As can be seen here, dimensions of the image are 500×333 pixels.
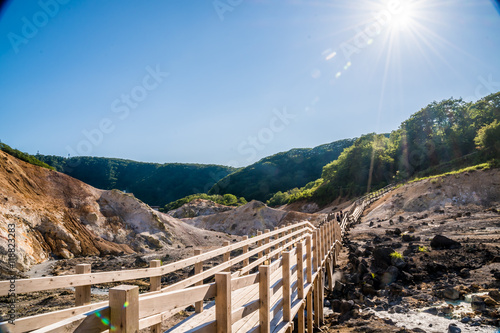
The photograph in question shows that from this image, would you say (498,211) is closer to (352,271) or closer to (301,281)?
(352,271)

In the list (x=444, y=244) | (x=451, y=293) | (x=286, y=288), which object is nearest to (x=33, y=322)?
(x=286, y=288)

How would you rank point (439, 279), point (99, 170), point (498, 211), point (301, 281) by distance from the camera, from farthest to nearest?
point (99, 170), point (498, 211), point (439, 279), point (301, 281)

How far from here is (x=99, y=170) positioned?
131m

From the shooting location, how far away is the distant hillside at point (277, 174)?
119 m

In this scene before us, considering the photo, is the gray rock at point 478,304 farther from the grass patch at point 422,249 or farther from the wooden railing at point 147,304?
the wooden railing at point 147,304

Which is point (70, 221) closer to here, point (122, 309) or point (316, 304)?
point (316, 304)

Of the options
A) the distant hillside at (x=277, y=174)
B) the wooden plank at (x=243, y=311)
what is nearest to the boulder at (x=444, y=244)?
the wooden plank at (x=243, y=311)

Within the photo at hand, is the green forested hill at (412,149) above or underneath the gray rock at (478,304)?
above

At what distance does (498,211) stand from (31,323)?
24.9m

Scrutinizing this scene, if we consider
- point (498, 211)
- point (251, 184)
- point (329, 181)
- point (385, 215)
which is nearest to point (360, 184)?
point (329, 181)

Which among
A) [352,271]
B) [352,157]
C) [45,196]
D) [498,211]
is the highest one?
[352,157]

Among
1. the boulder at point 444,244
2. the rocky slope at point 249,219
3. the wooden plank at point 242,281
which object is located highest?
the wooden plank at point 242,281

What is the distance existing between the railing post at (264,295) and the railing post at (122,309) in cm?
194

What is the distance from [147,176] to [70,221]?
125743 mm
